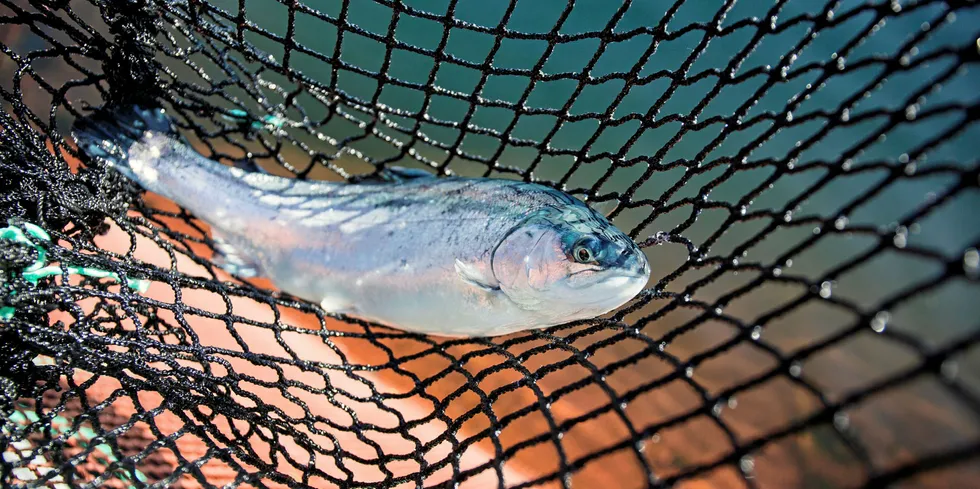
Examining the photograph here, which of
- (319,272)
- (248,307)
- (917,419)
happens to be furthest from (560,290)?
(917,419)

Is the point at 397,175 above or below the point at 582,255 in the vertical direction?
above

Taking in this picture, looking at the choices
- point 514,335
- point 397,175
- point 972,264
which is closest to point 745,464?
point 972,264

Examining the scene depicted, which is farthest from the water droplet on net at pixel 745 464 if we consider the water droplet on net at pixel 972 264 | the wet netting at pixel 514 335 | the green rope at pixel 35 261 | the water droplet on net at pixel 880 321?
the green rope at pixel 35 261

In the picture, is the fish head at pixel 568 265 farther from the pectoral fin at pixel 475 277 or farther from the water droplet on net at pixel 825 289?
the water droplet on net at pixel 825 289

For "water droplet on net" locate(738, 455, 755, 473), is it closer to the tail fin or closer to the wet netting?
the wet netting

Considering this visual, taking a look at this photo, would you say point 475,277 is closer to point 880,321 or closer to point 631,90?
point 880,321

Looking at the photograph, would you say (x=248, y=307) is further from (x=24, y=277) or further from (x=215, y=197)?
(x=24, y=277)

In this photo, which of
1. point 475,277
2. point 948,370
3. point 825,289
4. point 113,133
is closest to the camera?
point 948,370

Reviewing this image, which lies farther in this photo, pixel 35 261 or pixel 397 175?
pixel 397 175
